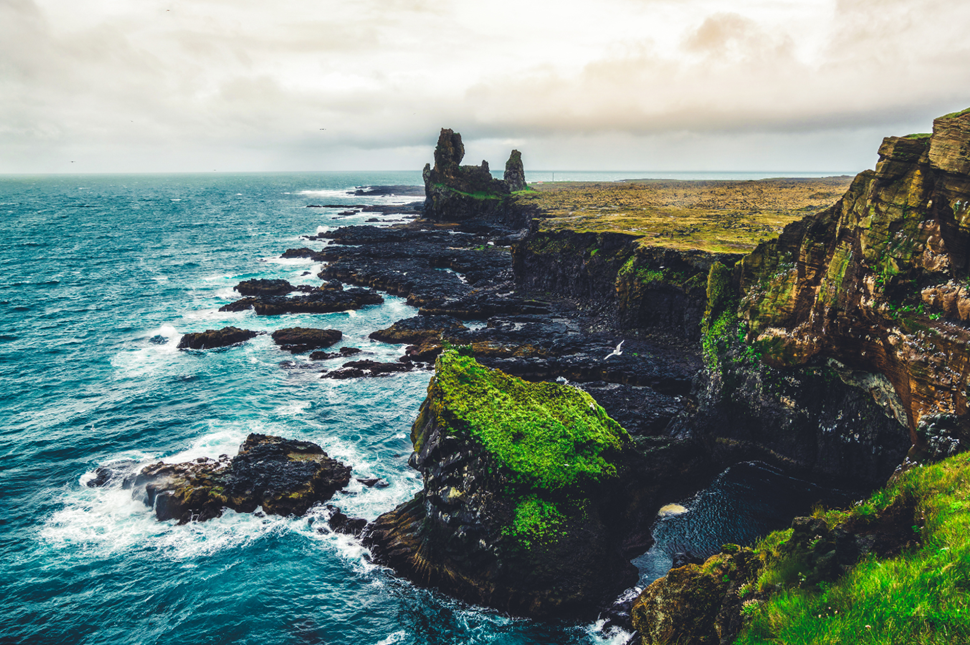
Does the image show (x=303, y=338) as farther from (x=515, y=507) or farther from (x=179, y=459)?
(x=515, y=507)

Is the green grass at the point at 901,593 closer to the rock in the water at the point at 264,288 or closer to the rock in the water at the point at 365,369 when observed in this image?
the rock in the water at the point at 365,369

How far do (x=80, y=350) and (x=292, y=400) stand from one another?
25.8 meters

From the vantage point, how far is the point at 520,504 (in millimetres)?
20688

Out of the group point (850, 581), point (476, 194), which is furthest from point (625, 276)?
point (476, 194)

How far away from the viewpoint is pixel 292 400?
37.8 metres

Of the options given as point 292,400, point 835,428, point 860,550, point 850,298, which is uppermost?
point 850,298

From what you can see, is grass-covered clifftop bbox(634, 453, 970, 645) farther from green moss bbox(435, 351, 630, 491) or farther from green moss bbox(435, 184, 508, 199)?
green moss bbox(435, 184, 508, 199)

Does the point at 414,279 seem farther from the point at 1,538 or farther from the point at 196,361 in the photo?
the point at 1,538

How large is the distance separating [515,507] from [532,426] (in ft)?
12.7

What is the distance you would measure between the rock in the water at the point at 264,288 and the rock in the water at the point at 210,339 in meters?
15.3

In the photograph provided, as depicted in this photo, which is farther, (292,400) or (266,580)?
(292,400)

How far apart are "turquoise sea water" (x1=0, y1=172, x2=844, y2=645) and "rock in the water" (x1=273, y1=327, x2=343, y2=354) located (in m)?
1.24

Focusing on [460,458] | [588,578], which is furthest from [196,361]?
[588,578]

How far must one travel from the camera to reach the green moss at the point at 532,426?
21516 millimetres
